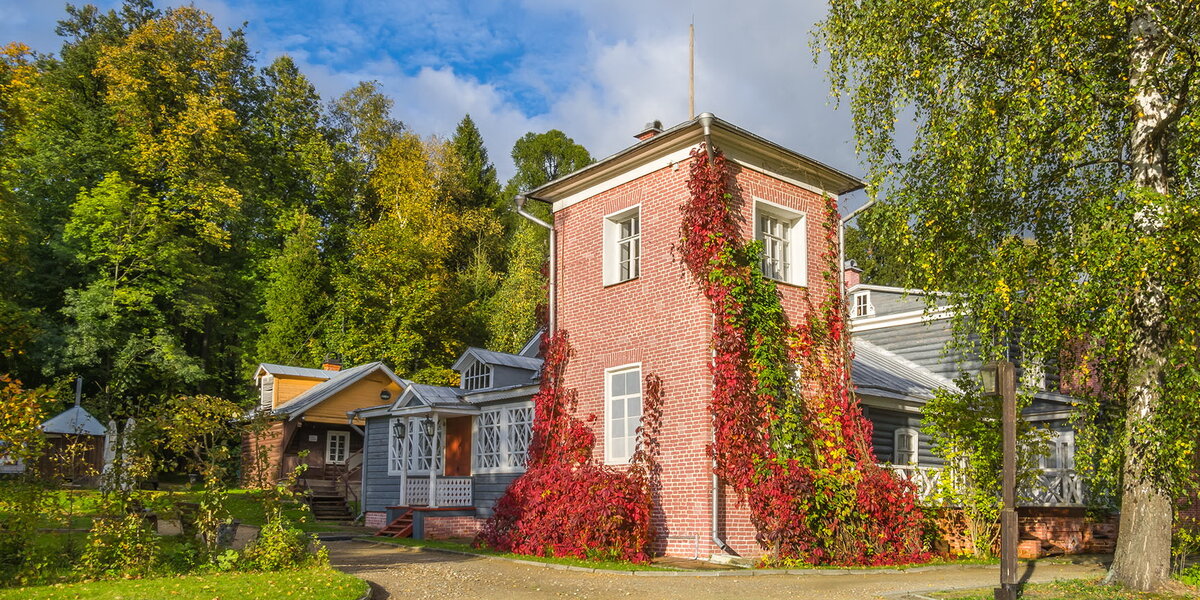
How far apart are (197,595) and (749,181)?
1055 cm

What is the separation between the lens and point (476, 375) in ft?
79.2

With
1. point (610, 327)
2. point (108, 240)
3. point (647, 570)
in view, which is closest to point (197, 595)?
point (647, 570)

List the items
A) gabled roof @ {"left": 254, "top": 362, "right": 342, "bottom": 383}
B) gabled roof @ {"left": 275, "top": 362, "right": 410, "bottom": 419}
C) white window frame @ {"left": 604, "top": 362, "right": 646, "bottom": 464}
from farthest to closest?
gabled roof @ {"left": 254, "top": 362, "right": 342, "bottom": 383}, gabled roof @ {"left": 275, "top": 362, "right": 410, "bottom": 419}, white window frame @ {"left": 604, "top": 362, "right": 646, "bottom": 464}

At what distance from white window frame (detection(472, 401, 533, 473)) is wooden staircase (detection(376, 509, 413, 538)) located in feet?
6.33

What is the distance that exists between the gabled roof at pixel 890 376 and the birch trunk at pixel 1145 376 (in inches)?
207

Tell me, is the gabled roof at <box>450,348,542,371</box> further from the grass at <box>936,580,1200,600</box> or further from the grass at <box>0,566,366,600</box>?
the grass at <box>936,580,1200,600</box>

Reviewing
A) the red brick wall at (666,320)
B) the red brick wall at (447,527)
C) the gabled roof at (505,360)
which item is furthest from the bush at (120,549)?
the gabled roof at (505,360)

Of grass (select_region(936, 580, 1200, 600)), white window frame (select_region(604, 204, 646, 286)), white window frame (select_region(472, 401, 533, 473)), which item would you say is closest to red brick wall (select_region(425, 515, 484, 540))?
white window frame (select_region(472, 401, 533, 473))

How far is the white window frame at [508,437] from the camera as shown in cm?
1989

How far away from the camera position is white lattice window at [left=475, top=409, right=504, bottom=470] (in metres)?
20.6

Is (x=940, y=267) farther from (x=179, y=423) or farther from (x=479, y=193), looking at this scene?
(x=479, y=193)

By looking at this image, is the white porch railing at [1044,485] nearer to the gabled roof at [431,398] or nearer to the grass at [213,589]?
the gabled roof at [431,398]

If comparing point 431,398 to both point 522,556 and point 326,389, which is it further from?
point 326,389

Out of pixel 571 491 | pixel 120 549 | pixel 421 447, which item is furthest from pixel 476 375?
pixel 120 549
